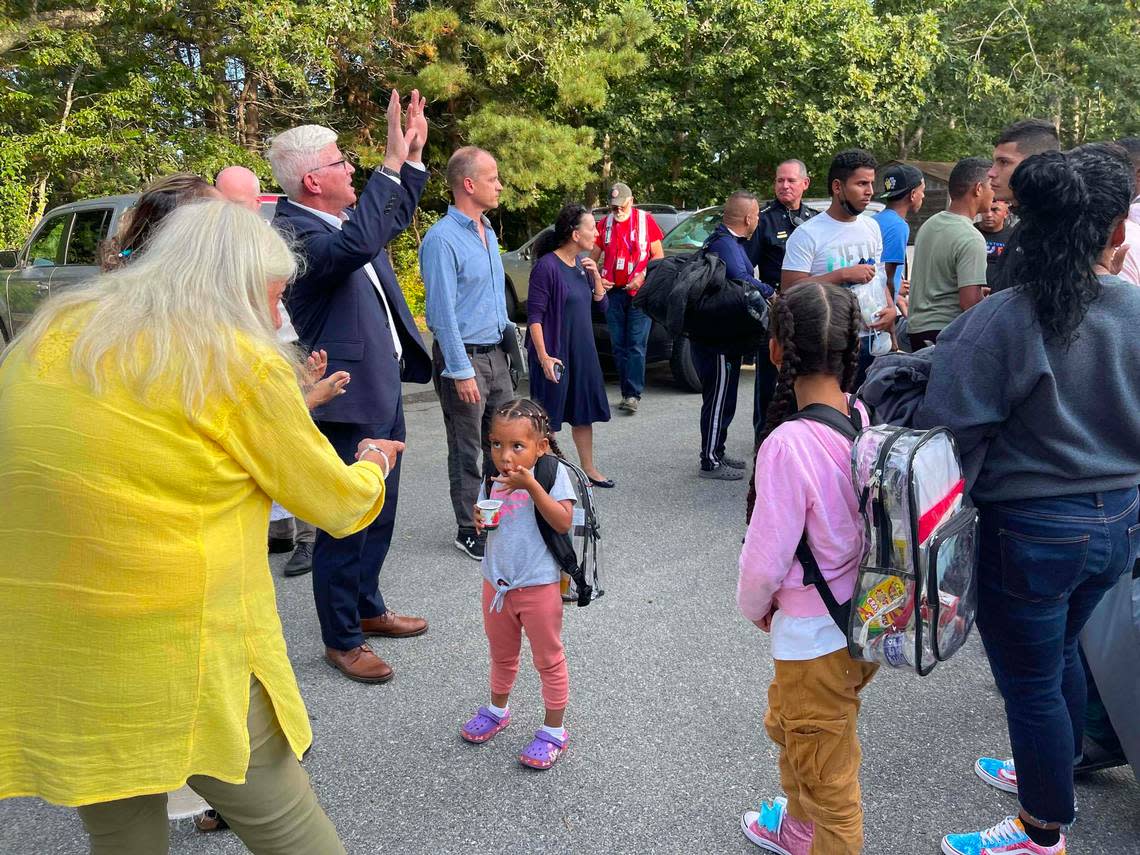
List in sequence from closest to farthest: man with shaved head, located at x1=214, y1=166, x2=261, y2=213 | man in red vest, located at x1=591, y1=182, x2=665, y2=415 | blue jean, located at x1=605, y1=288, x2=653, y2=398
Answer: man with shaved head, located at x1=214, y1=166, x2=261, y2=213 < man in red vest, located at x1=591, y1=182, x2=665, y2=415 < blue jean, located at x1=605, y1=288, x2=653, y2=398

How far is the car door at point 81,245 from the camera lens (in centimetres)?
798

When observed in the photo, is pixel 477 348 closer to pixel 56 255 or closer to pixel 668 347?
pixel 668 347

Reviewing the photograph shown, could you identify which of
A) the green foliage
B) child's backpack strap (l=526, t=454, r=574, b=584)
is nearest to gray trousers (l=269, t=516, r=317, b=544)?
child's backpack strap (l=526, t=454, r=574, b=584)

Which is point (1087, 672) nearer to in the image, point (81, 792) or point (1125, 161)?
point (1125, 161)

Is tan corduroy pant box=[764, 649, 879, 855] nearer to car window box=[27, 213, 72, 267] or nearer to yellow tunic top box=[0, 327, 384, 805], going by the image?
yellow tunic top box=[0, 327, 384, 805]

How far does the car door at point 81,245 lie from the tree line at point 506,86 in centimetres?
347

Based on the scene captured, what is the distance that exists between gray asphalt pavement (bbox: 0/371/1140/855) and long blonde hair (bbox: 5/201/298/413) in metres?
0.51

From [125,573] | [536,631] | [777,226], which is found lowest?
[536,631]

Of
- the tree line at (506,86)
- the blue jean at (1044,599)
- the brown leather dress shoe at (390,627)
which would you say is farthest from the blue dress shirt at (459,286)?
the tree line at (506,86)

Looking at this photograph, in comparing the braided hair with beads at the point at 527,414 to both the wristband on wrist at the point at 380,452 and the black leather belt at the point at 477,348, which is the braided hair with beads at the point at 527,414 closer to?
the wristband on wrist at the point at 380,452

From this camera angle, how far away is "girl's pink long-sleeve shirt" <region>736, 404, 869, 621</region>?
204cm

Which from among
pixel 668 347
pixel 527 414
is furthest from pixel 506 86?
pixel 527 414

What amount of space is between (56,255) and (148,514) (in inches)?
323

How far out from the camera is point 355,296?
3322 millimetres
